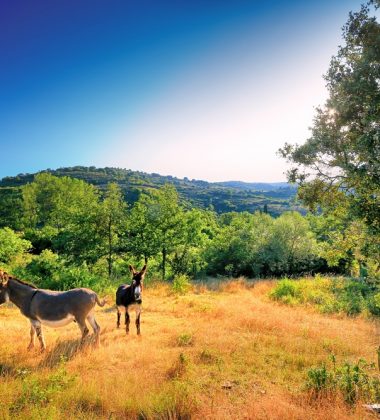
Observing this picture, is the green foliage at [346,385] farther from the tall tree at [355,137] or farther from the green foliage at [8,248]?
the green foliage at [8,248]

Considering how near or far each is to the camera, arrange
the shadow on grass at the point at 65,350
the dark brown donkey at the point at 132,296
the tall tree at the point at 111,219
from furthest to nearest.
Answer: the tall tree at the point at 111,219 → the dark brown donkey at the point at 132,296 → the shadow on grass at the point at 65,350

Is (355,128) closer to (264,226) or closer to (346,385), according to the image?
(346,385)

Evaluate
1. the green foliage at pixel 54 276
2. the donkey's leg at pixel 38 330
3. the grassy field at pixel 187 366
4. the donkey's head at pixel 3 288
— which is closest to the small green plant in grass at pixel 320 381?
the grassy field at pixel 187 366

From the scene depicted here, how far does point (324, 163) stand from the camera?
10.1 metres

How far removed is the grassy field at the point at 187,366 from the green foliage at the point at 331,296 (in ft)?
5.59

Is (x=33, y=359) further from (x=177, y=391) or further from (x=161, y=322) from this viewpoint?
(x=161, y=322)

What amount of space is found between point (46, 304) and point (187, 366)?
5025mm

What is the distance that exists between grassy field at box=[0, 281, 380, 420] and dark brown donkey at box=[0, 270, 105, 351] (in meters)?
0.81

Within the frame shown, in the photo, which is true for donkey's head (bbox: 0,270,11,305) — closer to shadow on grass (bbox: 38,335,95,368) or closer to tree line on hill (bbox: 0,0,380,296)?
shadow on grass (bbox: 38,335,95,368)

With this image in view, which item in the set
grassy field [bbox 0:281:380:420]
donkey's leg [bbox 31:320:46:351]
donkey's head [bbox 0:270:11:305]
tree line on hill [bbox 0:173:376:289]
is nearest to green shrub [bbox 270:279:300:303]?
grassy field [bbox 0:281:380:420]

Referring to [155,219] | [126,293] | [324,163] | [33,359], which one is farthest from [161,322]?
[155,219]

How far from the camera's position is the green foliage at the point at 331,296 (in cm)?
1709

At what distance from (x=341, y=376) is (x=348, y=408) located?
127 centimetres

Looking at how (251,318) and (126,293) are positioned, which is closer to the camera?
(126,293)
